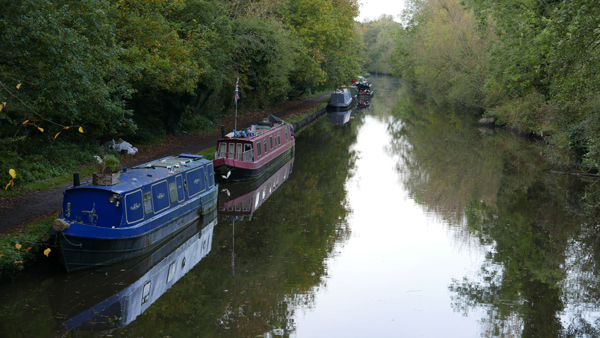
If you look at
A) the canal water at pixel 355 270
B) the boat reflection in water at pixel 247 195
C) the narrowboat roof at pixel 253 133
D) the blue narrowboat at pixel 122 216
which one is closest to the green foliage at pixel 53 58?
the blue narrowboat at pixel 122 216

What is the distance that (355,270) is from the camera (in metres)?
10.5

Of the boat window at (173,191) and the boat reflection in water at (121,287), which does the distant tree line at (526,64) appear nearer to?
the boat window at (173,191)

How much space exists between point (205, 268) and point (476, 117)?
30693 mm

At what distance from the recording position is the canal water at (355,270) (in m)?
8.09

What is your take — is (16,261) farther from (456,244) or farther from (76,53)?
(456,244)

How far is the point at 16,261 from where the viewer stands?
8.31 m

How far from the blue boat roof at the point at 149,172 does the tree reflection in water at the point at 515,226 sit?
6.21 m

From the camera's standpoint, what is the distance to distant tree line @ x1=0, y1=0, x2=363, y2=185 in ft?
30.1

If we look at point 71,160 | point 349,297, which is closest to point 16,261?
point 349,297

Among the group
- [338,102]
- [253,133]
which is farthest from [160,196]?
[338,102]

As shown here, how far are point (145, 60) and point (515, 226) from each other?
1114 centimetres

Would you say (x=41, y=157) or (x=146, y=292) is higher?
(x=41, y=157)

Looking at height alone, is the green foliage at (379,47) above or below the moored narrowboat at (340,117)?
above

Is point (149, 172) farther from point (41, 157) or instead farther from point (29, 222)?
point (41, 157)
